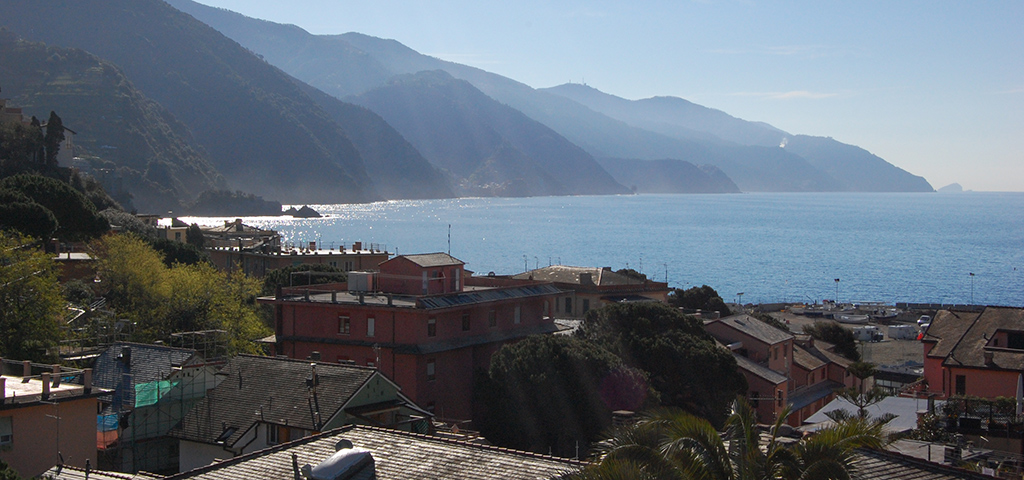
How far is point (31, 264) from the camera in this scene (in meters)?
31.1

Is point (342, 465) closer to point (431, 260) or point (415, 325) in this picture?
point (415, 325)

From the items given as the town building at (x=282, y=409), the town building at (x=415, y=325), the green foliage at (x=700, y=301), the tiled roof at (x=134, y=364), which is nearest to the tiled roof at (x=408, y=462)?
the town building at (x=282, y=409)

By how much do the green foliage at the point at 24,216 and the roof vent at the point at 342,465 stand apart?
44.8 metres

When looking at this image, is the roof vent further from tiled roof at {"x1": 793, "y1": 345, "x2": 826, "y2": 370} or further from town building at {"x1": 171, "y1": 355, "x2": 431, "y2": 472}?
tiled roof at {"x1": 793, "y1": 345, "x2": 826, "y2": 370}

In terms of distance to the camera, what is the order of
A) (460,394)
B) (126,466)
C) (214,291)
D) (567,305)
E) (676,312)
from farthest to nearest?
(567,305), (214,291), (676,312), (460,394), (126,466)

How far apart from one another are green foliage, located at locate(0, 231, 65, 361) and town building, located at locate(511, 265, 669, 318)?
1218 inches

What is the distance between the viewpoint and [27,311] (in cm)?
2889

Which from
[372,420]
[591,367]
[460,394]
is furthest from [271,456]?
[460,394]

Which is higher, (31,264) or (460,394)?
(31,264)

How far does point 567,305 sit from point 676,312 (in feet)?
67.5

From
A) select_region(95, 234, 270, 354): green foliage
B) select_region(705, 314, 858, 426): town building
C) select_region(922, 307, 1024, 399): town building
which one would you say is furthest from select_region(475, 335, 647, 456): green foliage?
select_region(95, 234, 270, 354): green foliage

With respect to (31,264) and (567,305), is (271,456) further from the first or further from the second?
(567,305)

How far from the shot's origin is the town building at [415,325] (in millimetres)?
33312

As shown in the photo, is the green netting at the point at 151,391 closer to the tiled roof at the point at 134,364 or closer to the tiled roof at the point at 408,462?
the tiled roof at the point at 134,364
